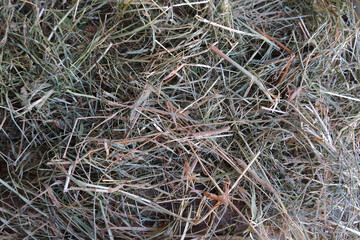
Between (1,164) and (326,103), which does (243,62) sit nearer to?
(326,103)

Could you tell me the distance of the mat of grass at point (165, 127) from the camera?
0.93m

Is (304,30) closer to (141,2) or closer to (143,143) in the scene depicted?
(141,2)

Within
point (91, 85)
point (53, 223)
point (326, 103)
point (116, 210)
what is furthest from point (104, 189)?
point (326, 103)

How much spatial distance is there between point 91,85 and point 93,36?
148 millimetres

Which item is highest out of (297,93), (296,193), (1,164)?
(297,93)

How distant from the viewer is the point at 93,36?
98 centimetres

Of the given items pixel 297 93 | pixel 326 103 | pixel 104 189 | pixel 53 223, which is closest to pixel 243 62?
pixel 297 93

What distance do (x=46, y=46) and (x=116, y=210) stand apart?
1.67ft

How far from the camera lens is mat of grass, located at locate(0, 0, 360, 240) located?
925 mm

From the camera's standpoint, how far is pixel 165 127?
0.95 m

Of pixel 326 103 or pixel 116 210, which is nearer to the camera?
pixel 116 210

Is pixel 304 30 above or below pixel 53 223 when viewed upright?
above

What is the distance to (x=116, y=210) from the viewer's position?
94 cm

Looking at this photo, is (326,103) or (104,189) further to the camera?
(326,103)
